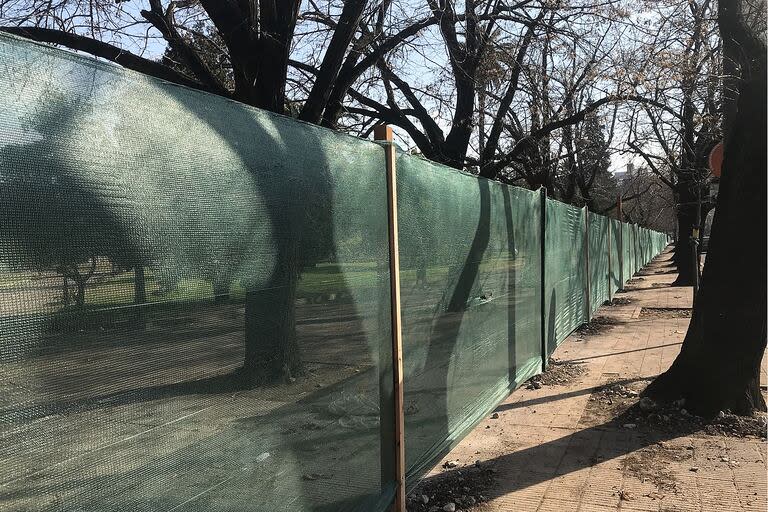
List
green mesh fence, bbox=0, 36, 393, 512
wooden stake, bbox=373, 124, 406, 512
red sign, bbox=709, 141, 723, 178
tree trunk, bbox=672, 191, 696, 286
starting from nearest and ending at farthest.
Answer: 1. green mesh fence, bbox=0, 36, 393, 512
2. wooden stake, bbox=373, 124, 406, 512
3. red sign, bbox=709, 141, 723, 178
4. tree trunk, bbox=672, 191, 696, 286

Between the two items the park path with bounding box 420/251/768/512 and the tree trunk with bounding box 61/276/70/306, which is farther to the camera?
the park path with bounding box 420/251/768/512

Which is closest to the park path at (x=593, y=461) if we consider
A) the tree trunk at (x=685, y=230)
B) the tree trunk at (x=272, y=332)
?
the tree trunk at (x=272, y=332)

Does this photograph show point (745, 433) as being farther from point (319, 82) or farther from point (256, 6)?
point (256, 6)

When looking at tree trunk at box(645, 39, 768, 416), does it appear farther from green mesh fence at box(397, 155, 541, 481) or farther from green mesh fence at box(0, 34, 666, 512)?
green mesh fence at box(0, 34, 666, 512)

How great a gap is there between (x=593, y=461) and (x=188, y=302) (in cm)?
358

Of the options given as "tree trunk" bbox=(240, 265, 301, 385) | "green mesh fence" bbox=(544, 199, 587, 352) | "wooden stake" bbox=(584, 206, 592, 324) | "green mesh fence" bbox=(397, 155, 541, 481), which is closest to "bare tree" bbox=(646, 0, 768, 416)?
"green mesh fence" bbox=(397, 155, 541, 481)

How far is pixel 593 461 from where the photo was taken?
4434mm

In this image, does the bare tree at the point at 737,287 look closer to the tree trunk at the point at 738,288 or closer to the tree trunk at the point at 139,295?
the tree trunk at the point at 738,288

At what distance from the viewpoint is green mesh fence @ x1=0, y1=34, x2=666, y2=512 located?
1.45 m

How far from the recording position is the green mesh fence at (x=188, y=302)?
56.9 inches

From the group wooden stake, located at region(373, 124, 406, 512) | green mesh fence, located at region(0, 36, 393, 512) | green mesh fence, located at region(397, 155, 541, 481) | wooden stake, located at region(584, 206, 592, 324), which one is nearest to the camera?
green mesh fence, located at region(0, 36, 393, 512)

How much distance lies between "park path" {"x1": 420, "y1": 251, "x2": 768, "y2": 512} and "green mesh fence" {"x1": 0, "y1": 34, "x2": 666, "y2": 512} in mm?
963

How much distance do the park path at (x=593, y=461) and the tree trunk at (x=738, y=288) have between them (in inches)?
23.0

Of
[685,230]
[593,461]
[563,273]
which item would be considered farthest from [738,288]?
[685,230]
